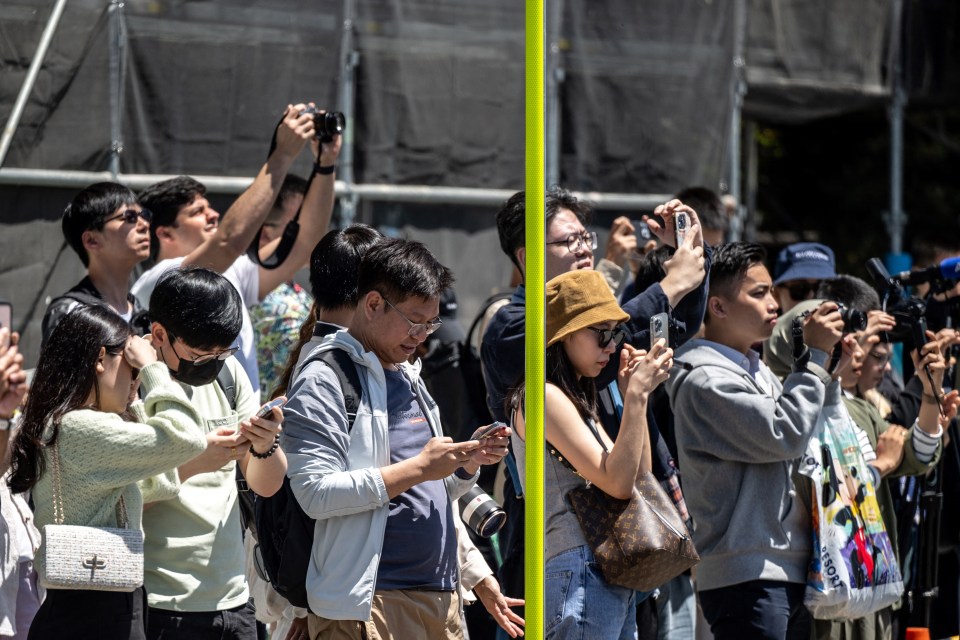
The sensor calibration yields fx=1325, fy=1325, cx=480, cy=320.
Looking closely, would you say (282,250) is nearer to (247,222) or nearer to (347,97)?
(247,222)

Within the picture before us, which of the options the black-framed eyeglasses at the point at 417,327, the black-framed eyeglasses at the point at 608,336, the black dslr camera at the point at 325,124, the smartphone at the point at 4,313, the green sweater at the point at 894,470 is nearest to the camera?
the black-framed eyeglasses at the point at 417,327

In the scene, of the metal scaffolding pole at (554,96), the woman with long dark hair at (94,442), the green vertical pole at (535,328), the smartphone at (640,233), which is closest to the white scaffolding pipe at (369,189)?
the metal scaffolding pole at (554,96)

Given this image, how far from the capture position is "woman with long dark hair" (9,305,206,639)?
300 centimetres

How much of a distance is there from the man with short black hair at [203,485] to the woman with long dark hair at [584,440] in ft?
2.54

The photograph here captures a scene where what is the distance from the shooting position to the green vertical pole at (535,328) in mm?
2973

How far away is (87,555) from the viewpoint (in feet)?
9.84

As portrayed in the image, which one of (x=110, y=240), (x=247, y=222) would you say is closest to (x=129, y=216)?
(x=110, y=240)

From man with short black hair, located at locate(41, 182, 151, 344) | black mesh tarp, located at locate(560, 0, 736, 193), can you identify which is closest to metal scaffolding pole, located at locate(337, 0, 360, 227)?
Result: black mesh tarp, located at locate(560, 0, 736, 193)

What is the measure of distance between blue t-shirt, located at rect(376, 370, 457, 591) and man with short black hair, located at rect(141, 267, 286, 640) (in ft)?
0.96

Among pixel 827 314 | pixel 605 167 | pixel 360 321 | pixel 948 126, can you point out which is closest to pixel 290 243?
pixel 360 321

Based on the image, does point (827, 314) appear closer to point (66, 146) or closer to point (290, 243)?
point (290, 243)

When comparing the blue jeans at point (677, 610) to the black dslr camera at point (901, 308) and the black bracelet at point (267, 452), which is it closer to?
the black dslr camera at point (901, 308)

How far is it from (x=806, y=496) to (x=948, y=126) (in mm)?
9046

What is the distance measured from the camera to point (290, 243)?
180 inches
